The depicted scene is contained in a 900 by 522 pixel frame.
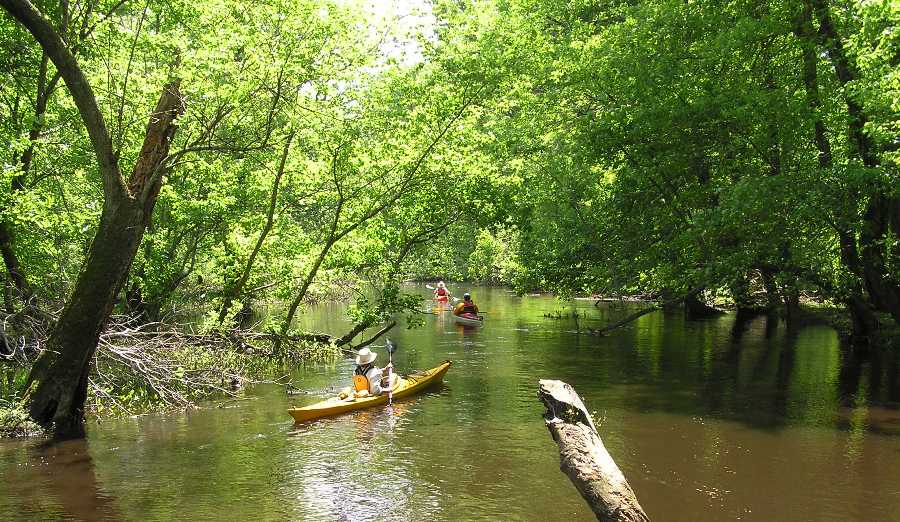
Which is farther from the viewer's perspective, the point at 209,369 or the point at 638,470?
the point at 209,369

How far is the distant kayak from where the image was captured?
27234 millimetres

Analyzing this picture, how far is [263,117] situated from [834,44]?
37.0 feet

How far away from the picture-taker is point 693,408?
1377cm

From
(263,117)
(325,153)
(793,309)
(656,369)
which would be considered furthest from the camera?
(793,309)

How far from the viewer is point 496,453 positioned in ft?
36.5

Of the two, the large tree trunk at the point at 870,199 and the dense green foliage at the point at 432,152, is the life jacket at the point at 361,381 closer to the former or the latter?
the dense green foliage at the point at 432,152

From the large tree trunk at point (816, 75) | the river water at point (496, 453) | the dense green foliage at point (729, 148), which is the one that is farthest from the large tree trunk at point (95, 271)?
the large tree trunk at point (816, 75)

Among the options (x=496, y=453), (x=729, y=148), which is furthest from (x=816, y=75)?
(x=496, y=453)

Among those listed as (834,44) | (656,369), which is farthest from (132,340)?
(834,44)

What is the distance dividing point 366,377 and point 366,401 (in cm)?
50

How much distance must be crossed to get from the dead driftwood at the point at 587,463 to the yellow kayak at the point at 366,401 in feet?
26.9

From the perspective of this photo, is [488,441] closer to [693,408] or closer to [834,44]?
[693,408]

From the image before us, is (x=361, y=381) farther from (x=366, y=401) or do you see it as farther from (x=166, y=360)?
(x=166, y=360)

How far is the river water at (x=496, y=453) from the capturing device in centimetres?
898
